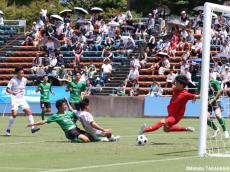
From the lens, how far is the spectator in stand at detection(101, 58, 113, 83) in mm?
44594

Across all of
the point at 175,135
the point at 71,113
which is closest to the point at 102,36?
the point at 175,135

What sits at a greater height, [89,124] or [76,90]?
[76,90]

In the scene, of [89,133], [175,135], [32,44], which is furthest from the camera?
[32,44]

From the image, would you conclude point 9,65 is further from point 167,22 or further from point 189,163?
point 189,163

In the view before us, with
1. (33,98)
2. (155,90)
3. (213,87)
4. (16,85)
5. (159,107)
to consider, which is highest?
(213,87)

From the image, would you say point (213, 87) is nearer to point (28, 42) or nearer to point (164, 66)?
point (164, 66)

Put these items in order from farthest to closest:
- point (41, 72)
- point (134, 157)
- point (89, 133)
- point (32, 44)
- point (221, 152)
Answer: point (32, 44) < point (41, 72) < point (89, 133) < point (221, 152) < point (134, 157)

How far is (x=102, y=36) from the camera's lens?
48.0 m

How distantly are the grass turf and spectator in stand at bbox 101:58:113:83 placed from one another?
21938mm

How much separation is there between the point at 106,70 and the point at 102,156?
28054 millimetres

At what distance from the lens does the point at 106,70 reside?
44594 mm

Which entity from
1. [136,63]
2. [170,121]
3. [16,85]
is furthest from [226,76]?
[170,121]

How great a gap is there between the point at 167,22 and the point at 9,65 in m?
10.3

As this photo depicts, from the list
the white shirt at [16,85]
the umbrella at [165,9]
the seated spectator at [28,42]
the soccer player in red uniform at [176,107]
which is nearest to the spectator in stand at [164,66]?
the umbrella at [165,9]
